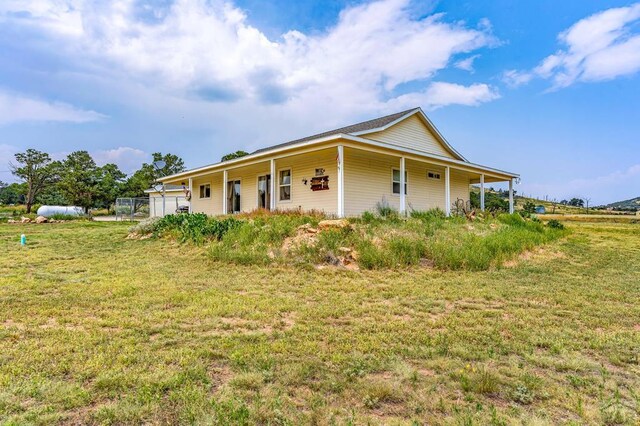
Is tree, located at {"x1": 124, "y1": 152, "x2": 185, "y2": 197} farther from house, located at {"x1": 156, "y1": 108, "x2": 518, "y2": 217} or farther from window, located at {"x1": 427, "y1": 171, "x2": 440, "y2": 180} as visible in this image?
window, located at {"x1": 427, "y1": 171, "x2": 440, "y2": 180}

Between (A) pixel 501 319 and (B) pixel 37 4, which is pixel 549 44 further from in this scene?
(B) pixel 37 4

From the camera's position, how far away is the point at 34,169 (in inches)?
1545

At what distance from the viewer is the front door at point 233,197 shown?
17.1 m

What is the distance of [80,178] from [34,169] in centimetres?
971

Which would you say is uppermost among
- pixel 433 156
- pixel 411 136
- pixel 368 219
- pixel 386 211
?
A: pixel 411 136

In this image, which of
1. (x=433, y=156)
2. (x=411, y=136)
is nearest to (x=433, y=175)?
(x=411, y=136)

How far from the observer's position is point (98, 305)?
464cm

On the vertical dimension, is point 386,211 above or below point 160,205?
below

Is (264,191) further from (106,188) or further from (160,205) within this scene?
(106,188)

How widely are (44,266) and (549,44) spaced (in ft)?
64.6

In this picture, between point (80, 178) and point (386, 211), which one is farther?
point (80, 178)

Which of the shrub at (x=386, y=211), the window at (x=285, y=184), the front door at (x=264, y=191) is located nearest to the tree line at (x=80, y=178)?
the front door at (x=264, y=191)

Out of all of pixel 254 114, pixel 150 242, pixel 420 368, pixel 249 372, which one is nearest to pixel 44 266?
pixel 150 242

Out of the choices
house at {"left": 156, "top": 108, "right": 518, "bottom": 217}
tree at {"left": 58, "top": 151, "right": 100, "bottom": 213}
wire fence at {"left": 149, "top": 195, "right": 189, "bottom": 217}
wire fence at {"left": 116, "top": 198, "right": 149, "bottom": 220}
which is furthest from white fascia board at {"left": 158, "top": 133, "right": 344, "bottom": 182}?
tree at {"left": 58, "top": 151, "right": 100, "bottom": 213}
